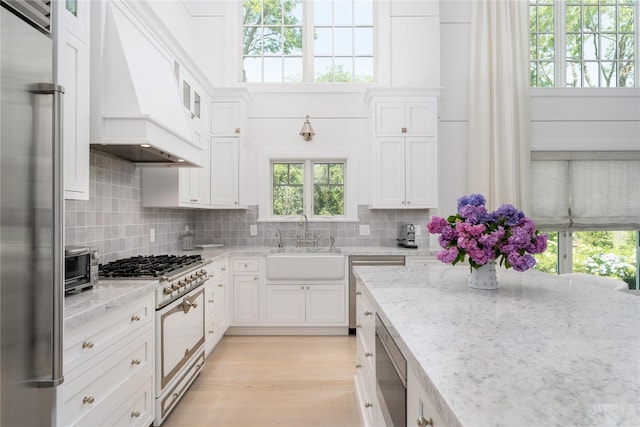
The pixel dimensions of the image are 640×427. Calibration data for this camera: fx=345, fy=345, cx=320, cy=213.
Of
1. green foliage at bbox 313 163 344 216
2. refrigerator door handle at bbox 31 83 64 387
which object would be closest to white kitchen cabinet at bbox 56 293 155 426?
refrigerator door handle at bbox 31 83 64 387

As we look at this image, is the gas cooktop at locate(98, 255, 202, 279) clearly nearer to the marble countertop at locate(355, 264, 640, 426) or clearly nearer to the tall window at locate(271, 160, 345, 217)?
the marble countertop at locate(355, 264, 640, 426)

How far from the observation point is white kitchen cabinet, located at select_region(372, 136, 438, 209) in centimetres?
400

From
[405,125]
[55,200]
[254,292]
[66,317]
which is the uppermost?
[405,125]

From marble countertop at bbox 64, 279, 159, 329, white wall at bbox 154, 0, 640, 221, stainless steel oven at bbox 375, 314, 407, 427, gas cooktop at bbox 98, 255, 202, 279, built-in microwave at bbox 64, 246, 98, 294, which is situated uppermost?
white wall at bbox 154, 0, 640, 221

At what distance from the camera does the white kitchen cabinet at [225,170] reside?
3.92 metres

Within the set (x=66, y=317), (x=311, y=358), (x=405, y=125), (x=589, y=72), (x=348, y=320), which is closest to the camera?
(x=66, y=317)

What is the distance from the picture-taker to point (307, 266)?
3.67 meters

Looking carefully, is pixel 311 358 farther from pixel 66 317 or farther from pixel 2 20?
pixel 2 20

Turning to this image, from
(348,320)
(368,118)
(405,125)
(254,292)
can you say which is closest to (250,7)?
(368,118)

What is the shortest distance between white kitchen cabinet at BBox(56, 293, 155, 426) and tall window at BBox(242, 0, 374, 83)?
353 cm

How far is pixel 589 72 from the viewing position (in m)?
4.62

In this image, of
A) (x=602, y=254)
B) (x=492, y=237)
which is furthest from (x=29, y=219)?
(x=602, y=254)

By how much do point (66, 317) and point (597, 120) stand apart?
18.9 feet

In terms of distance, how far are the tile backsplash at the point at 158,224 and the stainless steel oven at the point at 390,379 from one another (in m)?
1.94
